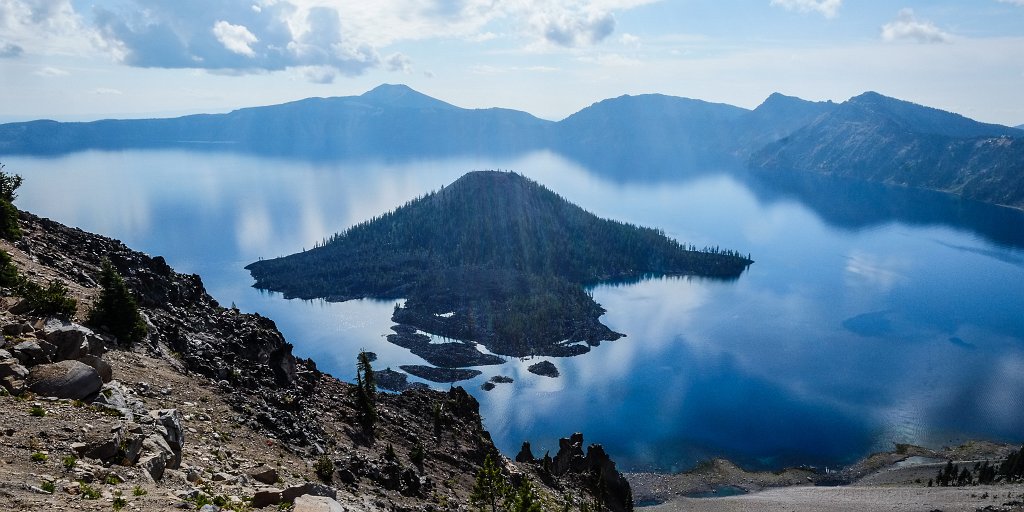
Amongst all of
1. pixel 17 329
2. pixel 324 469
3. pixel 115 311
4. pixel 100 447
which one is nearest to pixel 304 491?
pixel 324 469

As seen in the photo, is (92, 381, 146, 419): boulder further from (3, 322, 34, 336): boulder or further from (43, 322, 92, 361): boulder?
(3, 322, 34, 336): boulder

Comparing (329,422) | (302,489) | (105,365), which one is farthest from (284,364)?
(302,489)

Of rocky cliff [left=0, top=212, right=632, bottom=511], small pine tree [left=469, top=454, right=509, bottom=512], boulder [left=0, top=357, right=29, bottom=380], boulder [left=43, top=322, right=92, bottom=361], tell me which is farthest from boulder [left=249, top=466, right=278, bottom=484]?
small pine tree [left=469, top=454, right=509, bottom=512]

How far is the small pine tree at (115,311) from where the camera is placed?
45.3 m

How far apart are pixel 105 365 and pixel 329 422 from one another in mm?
24474

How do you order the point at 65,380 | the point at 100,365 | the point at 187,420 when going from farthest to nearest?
the point at 187,420, the point at 100,365, the point at 65,380

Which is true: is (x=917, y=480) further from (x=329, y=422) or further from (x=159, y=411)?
(x=159, y=411)

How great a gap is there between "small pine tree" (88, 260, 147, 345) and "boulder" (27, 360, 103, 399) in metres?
9.61

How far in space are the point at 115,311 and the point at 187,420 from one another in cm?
1210

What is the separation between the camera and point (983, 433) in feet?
532

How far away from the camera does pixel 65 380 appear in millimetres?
34688

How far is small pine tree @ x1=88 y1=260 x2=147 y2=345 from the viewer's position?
45281mm

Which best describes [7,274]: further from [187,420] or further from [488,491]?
[488,491]

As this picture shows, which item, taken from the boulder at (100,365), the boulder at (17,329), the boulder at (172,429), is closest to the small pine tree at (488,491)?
the boulder at (172,429)
